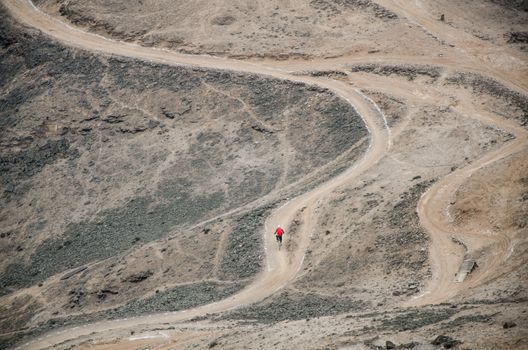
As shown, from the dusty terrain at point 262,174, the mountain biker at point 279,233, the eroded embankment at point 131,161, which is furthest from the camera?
the eroded embankment at point 131,161

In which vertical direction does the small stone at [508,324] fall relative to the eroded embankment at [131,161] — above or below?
above

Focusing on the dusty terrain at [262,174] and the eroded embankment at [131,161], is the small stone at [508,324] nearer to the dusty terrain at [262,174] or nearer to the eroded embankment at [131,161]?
the dusty terrain at [262,174]

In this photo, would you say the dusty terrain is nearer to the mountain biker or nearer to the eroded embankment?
the eroded embankment

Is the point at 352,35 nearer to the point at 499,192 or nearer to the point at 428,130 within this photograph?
the point at 428,130

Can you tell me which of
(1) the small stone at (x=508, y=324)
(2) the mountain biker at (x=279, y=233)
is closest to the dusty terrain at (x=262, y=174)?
(1) the small stone at (x=508, y=324)

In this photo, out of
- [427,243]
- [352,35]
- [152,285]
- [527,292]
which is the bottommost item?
[152,285]

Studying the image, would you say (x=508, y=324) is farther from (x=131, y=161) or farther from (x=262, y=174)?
(x=131, y=161)

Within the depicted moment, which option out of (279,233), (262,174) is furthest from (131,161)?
(279,233)

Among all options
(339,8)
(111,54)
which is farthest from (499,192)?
(111,54)

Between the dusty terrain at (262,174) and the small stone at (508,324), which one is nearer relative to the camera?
the small stone at (508,324)
